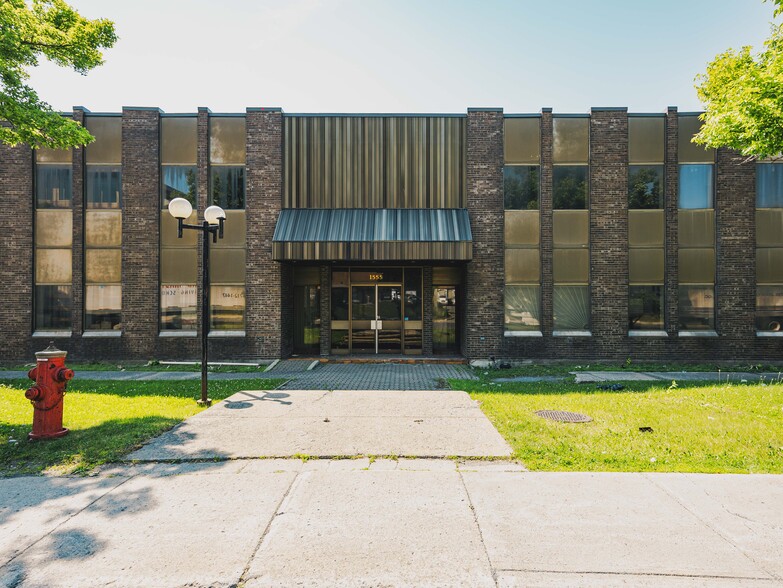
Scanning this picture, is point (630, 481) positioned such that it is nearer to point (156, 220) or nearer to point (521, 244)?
point (521, 244)

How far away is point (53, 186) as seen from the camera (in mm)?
14664

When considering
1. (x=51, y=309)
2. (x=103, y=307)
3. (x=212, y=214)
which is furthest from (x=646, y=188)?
(x=51, y=309)

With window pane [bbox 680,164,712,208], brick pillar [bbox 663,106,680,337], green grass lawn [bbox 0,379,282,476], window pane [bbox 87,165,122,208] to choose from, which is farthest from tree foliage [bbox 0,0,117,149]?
window pane [bbox 680,164,712,208]

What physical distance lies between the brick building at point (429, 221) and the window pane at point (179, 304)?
0.05 meters

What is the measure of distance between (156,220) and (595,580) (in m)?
15.9

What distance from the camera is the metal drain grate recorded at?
7.27 metres

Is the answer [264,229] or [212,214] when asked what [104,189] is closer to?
[264,229]

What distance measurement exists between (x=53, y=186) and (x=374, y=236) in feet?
38.3

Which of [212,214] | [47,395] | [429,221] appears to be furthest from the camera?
[429,221]

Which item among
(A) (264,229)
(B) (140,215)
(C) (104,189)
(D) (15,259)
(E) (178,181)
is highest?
(E) (178,181)

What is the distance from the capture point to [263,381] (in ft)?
37.4

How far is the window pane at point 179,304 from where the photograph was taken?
48.1 ft

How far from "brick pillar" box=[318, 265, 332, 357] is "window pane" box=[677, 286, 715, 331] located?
41.1 feet

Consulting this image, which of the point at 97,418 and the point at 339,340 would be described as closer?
the point at 97,418
